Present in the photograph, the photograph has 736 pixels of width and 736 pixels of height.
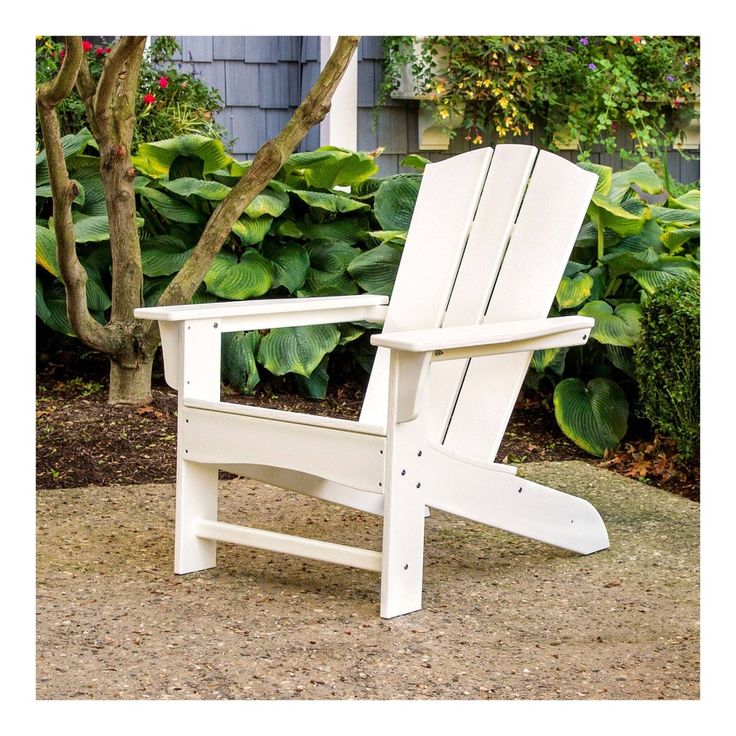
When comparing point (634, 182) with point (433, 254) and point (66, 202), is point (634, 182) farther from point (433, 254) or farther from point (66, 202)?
point (66, 202)

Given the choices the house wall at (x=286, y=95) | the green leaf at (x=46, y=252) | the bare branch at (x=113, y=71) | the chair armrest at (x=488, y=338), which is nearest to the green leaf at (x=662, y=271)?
the chair armrest at (x=488, y=338)

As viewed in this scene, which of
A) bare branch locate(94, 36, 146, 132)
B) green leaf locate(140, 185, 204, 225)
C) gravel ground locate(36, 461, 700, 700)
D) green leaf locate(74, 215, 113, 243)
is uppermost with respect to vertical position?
bare branch locate(94, 36, 146, 132)

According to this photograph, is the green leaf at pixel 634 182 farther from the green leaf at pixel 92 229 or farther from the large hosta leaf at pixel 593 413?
the green leaf at pixel 92 229

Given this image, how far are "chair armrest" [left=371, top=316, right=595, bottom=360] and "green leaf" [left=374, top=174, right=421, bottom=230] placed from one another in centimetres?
197

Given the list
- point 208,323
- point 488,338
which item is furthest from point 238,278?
point 488,338

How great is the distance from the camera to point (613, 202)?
13.3 feet

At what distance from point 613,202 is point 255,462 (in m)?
2.20

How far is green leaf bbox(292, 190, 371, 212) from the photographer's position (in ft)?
14.4

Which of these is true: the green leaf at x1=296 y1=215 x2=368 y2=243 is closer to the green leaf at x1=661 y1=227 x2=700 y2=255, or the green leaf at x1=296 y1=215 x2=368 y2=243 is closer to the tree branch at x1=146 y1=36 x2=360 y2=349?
the tree branch at x1=146 y1=36 x2=360 y2=349

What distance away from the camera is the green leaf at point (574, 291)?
395cm

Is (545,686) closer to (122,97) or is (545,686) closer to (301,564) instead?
(301,564)

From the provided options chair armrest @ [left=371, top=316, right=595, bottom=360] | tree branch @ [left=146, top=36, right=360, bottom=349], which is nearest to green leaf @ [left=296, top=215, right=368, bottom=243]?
tree branch @ [left=146, top=36, right=360, bottom=349]

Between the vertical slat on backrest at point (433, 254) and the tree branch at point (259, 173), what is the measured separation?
0.79 m
